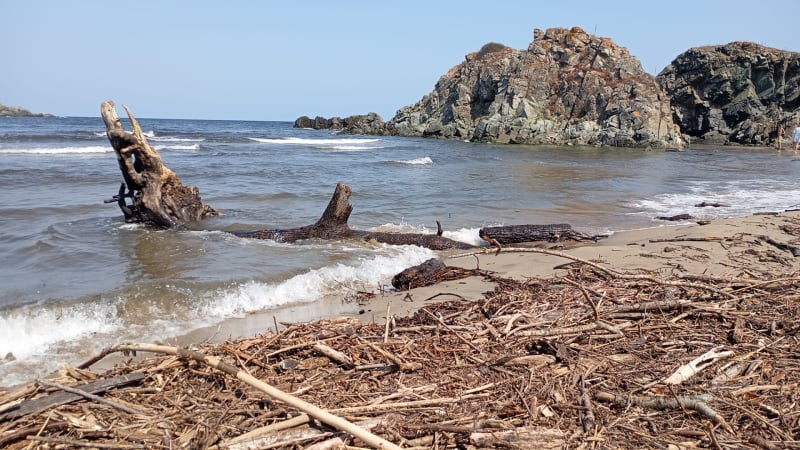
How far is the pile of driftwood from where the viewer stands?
2.28 meters

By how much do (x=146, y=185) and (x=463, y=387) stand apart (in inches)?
327

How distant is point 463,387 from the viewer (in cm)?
274

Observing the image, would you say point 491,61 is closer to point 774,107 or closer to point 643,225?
point 774,107

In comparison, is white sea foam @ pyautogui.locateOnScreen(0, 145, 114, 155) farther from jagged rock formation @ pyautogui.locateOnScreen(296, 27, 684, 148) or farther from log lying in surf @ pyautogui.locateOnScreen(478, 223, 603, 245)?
jagged rock formation @ pyautogui.locateOnScreen(296, 27, 684, 148)

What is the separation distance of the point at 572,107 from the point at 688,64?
60.3 feet

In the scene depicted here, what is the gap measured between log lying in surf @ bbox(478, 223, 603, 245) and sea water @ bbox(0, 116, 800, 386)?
988 mm

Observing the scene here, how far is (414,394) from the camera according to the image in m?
2.62

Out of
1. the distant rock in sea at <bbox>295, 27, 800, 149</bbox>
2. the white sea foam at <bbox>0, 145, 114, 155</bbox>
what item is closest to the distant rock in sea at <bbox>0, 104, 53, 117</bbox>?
the distant rock in sea at <bbox>295, 27, 800, 149</bbox>

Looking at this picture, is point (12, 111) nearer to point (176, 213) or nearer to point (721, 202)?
point (176, 213)

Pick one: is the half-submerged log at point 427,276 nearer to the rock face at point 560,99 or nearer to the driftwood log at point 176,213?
the driftwood log at point 176,213

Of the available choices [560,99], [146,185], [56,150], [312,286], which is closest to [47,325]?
[312,286]

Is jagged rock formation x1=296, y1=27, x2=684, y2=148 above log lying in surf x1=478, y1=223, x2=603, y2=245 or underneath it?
above

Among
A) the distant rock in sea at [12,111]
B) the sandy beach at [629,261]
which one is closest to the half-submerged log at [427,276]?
the sandy beach at [629,261]

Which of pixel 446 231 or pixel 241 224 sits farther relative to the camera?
pixel 241 224
